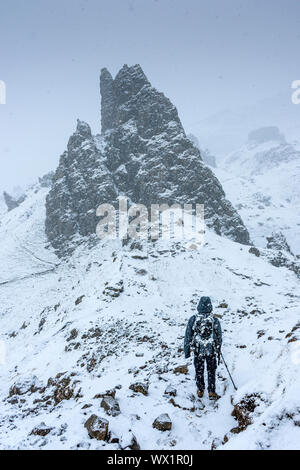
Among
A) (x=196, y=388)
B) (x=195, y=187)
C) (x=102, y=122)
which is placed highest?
(x=102, y=122)

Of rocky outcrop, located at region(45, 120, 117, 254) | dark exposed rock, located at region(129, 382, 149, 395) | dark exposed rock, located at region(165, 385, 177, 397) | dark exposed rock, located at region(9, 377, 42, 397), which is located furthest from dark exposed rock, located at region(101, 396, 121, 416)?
rocky outcrop, located at region(45, 120, 117, 254)

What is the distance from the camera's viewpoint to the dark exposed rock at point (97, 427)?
16.2 ft

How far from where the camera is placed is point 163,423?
554 cm

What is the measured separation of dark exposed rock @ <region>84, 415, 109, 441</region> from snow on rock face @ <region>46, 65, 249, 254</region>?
121 ft

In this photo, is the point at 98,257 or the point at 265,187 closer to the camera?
the point at 98,257

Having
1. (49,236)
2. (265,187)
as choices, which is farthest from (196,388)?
(265,187)

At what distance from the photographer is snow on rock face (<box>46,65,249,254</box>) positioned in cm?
4328

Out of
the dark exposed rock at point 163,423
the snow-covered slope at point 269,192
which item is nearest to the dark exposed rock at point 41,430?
the dark exposed rock at point 163,423

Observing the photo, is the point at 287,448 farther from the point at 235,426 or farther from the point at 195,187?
the point at 195,187

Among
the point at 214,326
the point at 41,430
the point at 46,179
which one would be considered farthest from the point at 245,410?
the point at 46,179

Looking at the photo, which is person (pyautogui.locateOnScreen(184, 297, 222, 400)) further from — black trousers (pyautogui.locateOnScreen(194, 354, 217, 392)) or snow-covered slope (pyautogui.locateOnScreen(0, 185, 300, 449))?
snow-covered slope (pyautogui.locateOnScreen(0, 185, 300, 449))

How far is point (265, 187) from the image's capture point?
10719 centimetres

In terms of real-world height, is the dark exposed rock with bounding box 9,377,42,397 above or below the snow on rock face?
below

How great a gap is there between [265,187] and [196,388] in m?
112
